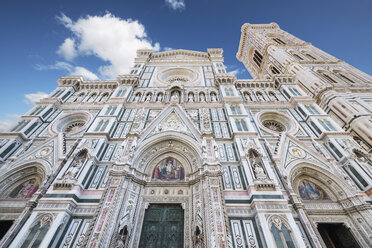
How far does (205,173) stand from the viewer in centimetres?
795

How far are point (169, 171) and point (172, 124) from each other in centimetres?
316

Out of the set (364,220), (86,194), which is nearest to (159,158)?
(86,194)

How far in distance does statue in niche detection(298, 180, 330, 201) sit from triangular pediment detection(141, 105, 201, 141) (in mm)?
5784

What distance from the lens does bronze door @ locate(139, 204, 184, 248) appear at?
702 centimetres

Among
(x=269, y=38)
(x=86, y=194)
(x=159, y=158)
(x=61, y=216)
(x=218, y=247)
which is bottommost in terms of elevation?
(x=218, y=247)

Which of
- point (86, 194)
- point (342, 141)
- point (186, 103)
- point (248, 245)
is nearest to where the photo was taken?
point (248, 245)

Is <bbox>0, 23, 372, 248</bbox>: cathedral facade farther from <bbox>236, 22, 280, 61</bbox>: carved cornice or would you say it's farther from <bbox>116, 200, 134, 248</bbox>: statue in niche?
<bbox>236, 22, 280, 61</bbox>: carved cornice

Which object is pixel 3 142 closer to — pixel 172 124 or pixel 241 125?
pixel 172 124

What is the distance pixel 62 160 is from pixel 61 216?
325 centimetres

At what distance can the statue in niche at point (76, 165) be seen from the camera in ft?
26.1

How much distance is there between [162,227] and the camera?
24.6 feet

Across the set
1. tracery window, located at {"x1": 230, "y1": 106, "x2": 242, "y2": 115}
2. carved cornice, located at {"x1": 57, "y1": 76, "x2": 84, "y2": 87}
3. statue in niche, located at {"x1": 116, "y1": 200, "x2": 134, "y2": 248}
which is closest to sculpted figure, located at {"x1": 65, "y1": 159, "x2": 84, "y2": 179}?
statue in niche, located at {"x1": 116, "y1": 200, "x2": 134, "y2": 248}

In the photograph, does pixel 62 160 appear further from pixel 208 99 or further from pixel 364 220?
pixel 364 220

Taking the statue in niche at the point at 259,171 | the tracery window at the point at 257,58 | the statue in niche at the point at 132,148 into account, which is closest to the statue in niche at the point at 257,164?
the statue in niche at the point at 259,171
